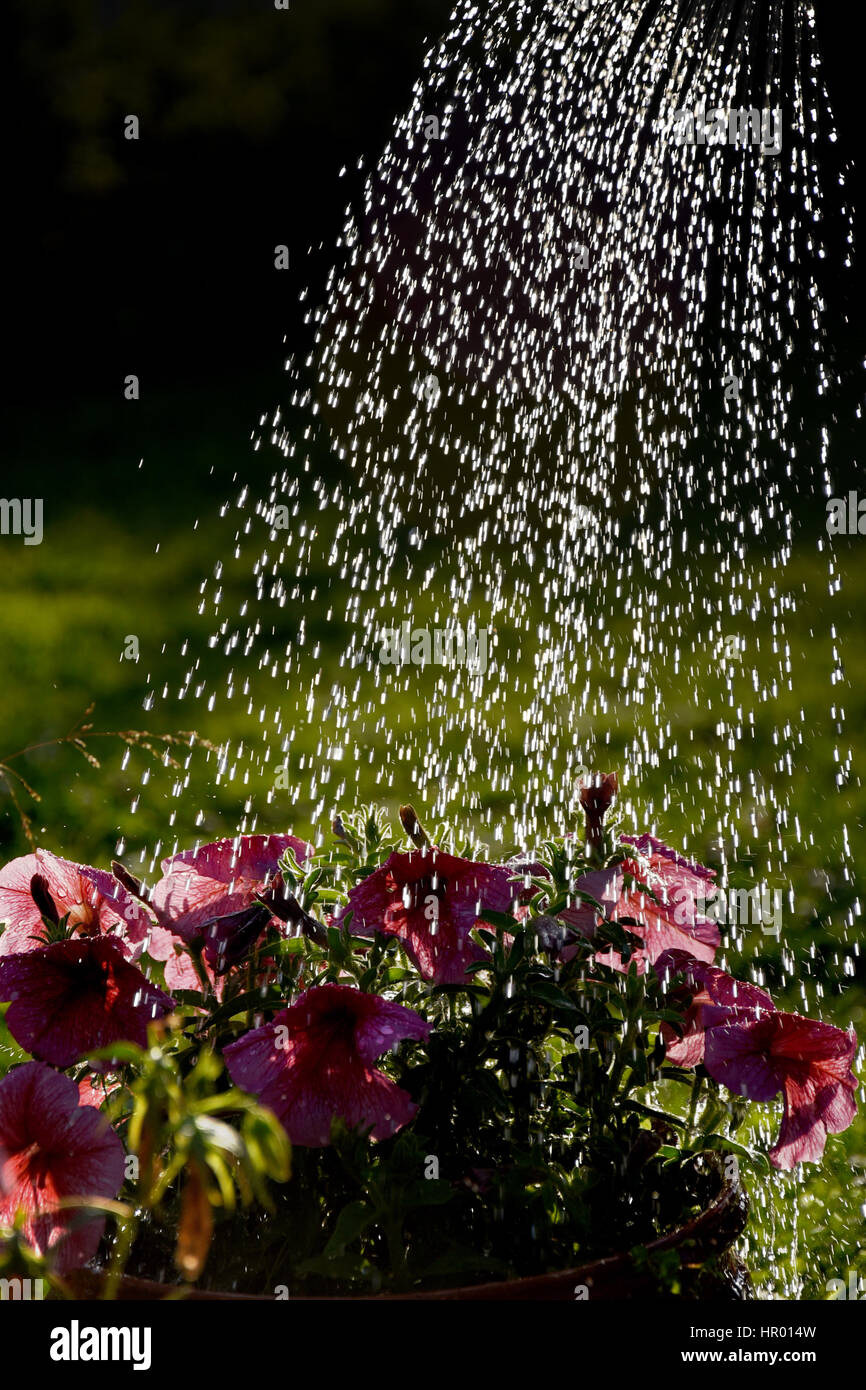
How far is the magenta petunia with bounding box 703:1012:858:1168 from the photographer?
88cm

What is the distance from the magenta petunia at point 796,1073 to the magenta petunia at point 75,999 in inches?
16.7

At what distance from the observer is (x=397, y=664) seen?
3799 millimetres

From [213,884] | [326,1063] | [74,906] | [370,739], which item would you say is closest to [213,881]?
[213,884]

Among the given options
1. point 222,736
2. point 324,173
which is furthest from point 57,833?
point 324,173

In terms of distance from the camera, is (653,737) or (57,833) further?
(653,737)


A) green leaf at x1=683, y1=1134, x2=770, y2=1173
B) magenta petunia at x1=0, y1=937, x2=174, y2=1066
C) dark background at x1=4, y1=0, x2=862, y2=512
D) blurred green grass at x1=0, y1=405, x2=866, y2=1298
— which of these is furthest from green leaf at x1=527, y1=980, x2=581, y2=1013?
dark background at x1=4, y1=0, x2=862, y2=512

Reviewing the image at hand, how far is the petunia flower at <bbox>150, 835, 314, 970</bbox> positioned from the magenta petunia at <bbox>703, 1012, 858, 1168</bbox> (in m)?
0.37

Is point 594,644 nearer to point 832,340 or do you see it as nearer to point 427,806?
point 427,806

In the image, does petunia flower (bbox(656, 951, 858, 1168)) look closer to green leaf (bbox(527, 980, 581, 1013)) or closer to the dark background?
green leaf (bbox(527, 980, 581, 1013))

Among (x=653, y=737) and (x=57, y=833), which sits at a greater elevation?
(x=653, y=737)

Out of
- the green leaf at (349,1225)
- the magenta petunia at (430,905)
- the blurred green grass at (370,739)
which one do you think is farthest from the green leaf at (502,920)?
the blurred green grass at (370,739)

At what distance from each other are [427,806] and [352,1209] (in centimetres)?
205

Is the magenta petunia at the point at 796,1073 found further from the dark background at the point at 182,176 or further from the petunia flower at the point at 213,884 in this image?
the dark background at the point at 182,176
